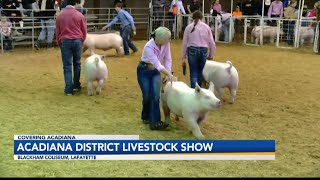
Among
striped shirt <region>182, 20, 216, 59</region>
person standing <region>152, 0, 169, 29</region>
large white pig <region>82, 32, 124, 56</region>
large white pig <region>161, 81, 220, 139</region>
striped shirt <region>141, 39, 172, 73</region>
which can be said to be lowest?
large white pig <region>161, 81, 220, 139</region>

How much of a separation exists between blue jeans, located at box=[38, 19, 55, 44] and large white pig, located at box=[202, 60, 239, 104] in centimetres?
879

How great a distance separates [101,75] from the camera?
873 cm

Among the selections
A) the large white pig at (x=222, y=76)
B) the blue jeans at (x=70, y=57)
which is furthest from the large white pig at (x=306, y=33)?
the blue jeans at (x=70, y=57)

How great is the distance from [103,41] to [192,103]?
8.20 m

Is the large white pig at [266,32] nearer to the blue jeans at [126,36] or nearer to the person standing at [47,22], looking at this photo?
the blue jeans at [126,36]

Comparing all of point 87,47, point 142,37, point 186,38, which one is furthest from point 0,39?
point 186,38

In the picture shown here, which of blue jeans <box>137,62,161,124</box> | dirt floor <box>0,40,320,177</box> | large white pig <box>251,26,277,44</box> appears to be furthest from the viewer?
large white pig <box>251,26,277,44</box>

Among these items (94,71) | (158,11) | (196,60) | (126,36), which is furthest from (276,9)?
(94,71)

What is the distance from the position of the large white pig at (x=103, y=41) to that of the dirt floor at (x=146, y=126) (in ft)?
3.31

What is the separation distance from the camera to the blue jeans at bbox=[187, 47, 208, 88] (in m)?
7.86

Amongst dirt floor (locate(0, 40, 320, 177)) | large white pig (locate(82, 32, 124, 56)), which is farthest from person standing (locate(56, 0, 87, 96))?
large white pig (locate(82, 32, 124, 56))

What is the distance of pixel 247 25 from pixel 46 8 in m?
7.71

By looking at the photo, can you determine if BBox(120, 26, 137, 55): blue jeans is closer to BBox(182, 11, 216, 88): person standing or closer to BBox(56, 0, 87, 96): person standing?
BBox(56, 0, 87, 96): person standing
